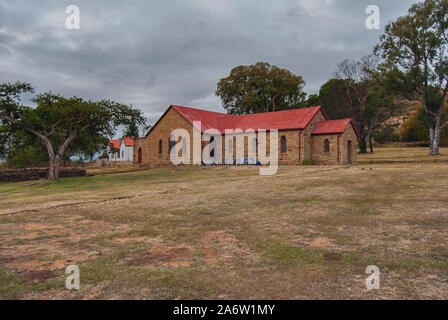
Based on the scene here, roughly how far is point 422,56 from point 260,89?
25.4 meters

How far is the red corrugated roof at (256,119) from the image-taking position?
3186 cm

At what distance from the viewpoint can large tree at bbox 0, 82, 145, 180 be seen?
79.2 ft

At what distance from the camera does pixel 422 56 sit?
109ft

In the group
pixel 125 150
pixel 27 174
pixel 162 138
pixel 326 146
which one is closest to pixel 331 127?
pixel 326 146

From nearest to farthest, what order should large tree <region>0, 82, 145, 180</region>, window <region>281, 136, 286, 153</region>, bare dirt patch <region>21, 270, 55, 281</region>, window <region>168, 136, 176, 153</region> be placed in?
bare dirt patch <region>21, 270, 55, 281</region>, large tree <region>0, 82, 145, 180</region>, window <region>281, 136, 286, 153</region>, window <region>168, 136, 176, 153</region>

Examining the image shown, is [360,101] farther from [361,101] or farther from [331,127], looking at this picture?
[331,127]

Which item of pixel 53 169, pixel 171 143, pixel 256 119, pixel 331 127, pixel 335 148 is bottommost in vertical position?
pixel 53 169

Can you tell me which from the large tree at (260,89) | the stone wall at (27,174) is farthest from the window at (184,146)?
the large tree at (260,89)

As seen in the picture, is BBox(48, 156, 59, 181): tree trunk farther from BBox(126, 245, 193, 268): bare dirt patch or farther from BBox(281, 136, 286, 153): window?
BBox(126, 245, 193, 268): bare dirt patch

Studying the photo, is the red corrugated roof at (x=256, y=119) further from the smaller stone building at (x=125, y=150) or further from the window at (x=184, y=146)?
the smaller stone building at (x=125, y=150)

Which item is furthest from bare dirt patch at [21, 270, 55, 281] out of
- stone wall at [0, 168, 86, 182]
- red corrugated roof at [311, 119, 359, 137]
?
red corrugated roof at [311, 119, 359, 137]

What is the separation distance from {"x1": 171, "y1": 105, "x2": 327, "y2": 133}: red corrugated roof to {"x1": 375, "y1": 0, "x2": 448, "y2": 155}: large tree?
10.9 metres

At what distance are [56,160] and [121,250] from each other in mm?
24807
